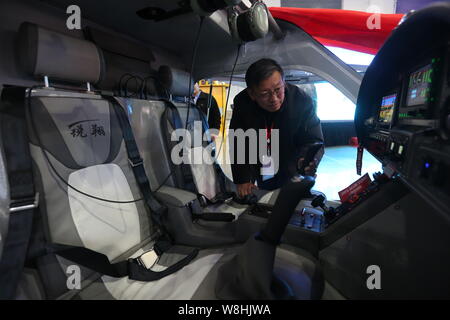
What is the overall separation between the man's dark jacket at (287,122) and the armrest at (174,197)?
439 millimetres

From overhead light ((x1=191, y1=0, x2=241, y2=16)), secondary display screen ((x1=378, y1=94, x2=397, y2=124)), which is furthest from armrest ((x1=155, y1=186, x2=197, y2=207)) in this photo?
secondary display screen ((x1=378, y1=94, x2=397, y2=124))

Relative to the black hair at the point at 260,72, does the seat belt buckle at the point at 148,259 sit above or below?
below

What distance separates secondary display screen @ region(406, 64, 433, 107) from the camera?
0.53m

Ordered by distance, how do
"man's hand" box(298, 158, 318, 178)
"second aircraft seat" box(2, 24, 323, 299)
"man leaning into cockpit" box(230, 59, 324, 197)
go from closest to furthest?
"second aircraft seat" box(2, 24, 323, 299) → "man's hand" box(298, 158, 318, 178) → "man leaning into cockpit" box(230, 59, 324, 197)

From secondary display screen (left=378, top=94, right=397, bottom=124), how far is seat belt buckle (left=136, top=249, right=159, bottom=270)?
3.53 ft

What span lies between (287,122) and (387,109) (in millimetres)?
594

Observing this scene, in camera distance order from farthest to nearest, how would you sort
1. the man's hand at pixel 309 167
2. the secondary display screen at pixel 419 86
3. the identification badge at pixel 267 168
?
the identification badge at pixel 267 168
the man's hand at pixel 309 167
the secondary display screen at pixel 419 86

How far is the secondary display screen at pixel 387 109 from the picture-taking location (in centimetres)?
79

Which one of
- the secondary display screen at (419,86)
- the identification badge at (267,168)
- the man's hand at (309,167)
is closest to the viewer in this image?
the secondary display screen at (419,86)

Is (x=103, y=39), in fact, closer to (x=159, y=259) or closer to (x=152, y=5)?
(x=152, y=5)

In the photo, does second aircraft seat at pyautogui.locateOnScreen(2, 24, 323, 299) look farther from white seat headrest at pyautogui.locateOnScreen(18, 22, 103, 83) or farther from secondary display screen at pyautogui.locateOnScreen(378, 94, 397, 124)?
secondary display screen at pyautogui.locateOnScreen(378, 94, 397, 124)

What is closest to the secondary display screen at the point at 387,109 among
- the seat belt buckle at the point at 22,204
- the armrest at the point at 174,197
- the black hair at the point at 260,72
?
the black hair at the point at 260,72

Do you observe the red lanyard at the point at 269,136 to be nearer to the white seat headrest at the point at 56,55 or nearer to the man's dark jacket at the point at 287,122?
the man's dark jacket at the point at 287,122
